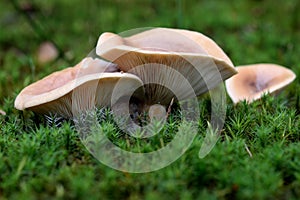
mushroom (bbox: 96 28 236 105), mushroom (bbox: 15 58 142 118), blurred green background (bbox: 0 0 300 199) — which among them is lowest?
blurred green background (bbox: 0 0 300 199)

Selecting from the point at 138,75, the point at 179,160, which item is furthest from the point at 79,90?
the point at 179,160

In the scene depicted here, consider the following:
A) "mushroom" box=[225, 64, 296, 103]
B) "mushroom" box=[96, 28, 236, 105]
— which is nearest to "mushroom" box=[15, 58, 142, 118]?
"mushroom" box=[96, 28, 236, 105]

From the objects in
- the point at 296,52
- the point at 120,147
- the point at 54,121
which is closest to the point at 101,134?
the point at 120,147

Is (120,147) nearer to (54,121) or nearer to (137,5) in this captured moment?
(54,121)

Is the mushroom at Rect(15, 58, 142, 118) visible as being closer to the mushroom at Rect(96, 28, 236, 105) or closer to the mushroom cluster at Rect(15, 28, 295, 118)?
the mushroom cluster at Rect(15, 28, 295, 118)

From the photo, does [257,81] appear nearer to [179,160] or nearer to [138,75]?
[138,75]

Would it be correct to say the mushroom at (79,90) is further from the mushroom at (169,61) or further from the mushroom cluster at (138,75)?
the mushroom at (169,61)
